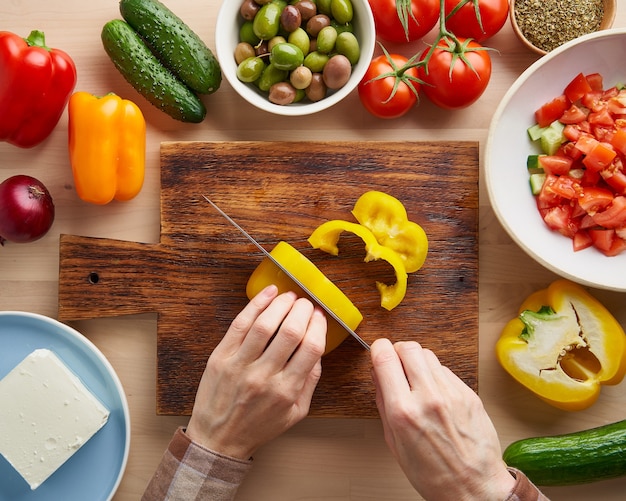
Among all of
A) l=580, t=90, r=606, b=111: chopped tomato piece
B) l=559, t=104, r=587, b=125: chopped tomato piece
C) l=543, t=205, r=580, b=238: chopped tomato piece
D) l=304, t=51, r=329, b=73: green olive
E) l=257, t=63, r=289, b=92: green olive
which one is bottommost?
l=543, t=205, r=580, b=238: chopped tomato piece

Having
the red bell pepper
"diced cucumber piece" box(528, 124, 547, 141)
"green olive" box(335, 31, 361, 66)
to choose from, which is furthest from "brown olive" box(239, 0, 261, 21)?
"diced cucumber piece" box(528, 124, 547, 141)

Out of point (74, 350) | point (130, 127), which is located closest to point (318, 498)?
point (74, 350)

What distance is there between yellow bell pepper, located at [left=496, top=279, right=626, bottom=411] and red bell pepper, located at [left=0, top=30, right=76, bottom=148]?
48.5 inches

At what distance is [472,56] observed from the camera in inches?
60.6

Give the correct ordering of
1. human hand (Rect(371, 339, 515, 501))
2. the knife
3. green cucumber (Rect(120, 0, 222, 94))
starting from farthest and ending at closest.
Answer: green cucumber (Rect(120, 0, 222, 94))
the knife
human hand (Rect(371, 339, 515, 501))

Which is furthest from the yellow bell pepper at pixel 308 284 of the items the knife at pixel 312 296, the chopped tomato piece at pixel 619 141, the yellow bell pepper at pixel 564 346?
the chopped tomato piece at pixel 619 141

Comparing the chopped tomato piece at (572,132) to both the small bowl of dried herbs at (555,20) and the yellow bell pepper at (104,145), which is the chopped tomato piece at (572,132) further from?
the yellow bell pepper at (104,145)

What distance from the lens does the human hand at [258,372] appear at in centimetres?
138

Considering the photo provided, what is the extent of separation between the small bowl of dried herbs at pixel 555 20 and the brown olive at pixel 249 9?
61 centimetres

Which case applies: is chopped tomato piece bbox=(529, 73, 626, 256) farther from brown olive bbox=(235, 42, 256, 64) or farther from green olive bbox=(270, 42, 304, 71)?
brown olive bbox=(235, 42, 256, 64)

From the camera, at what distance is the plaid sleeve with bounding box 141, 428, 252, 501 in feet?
4.66

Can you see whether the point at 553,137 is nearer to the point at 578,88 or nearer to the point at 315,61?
the point at 578,88

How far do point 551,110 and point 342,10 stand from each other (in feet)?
1.80

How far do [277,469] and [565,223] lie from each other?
93cm
